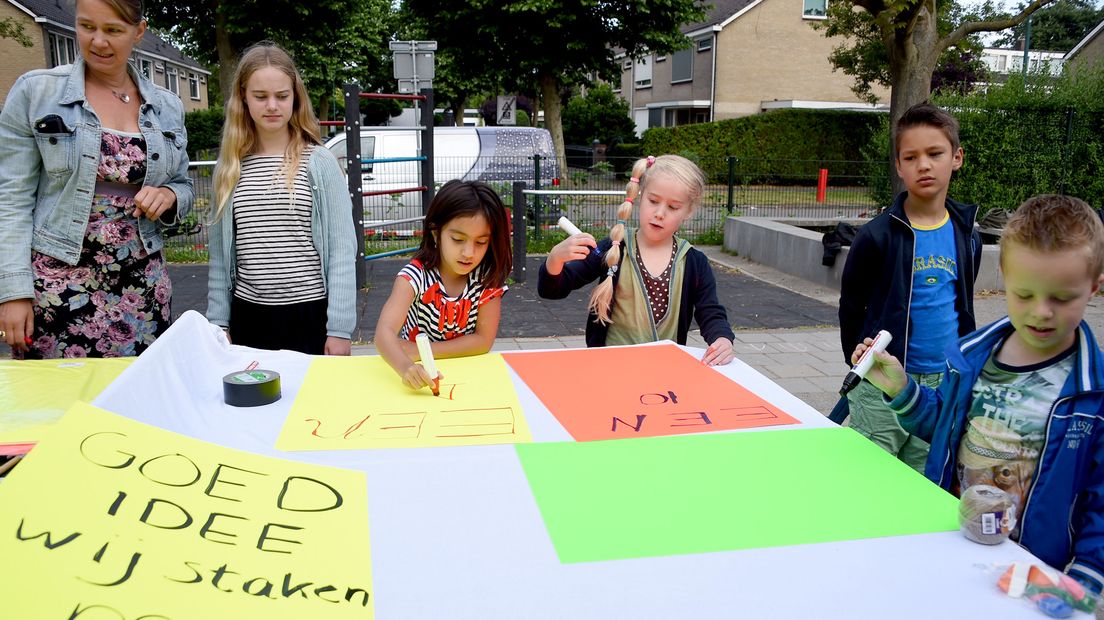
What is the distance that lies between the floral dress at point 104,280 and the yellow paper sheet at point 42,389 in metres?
0.26

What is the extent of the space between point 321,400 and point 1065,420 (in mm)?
1650

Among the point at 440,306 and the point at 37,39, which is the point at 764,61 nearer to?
the point at 37,39

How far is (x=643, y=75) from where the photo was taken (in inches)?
1702

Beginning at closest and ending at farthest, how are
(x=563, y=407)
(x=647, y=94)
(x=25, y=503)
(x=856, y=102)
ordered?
1. (x=25, y=503)
2. (x=563, y=407)
3. (x=856, y=102)
4. (x=647, y=94)

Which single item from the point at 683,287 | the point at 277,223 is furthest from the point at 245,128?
the point at 683,287

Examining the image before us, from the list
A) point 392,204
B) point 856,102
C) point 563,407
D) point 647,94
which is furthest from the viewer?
point 647,94

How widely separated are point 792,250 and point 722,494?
7977 millimetres

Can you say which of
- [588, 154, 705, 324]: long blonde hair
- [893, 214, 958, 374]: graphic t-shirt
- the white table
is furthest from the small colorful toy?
[893, 214, 958, 374]: graphic t-shirt

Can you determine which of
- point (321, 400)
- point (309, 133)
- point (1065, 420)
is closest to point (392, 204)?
point (309, 133)

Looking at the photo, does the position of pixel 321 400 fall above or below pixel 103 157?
below

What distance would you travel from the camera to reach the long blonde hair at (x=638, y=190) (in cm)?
260

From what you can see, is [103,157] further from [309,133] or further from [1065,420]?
[1065,420]

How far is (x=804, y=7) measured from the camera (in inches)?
1398

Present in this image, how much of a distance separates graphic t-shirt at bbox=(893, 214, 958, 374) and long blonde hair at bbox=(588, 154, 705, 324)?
32.3 inches
